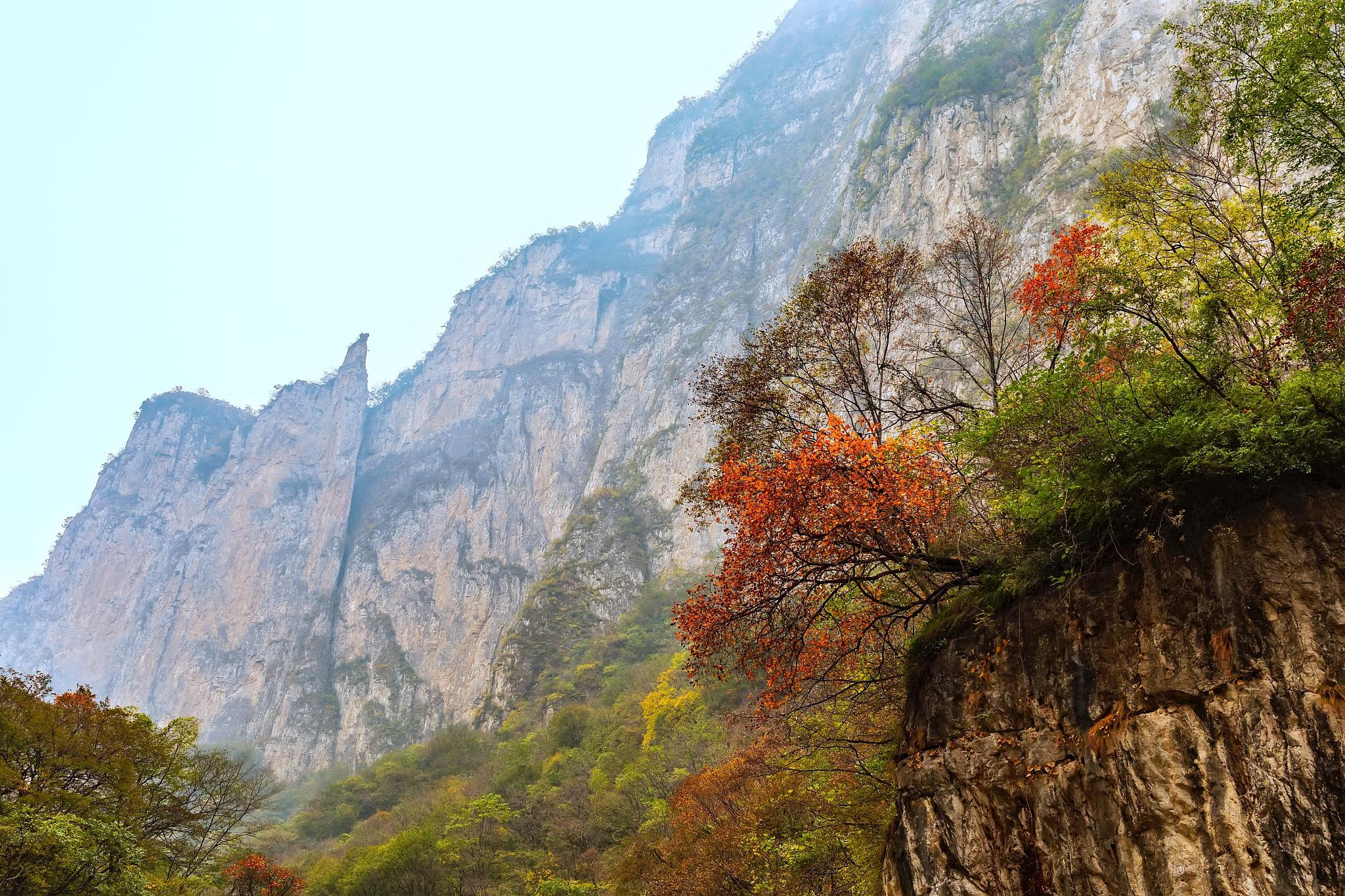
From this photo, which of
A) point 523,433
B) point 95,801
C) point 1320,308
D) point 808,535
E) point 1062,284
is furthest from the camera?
point 523,433

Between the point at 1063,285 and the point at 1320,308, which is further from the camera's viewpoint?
the point at 1063,285

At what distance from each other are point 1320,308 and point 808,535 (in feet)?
15.1

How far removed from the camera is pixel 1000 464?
6.74 metres

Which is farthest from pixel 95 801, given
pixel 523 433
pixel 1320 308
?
pixel 523 433

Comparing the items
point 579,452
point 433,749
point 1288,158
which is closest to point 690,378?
point 579,452

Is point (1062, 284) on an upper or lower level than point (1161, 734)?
upper

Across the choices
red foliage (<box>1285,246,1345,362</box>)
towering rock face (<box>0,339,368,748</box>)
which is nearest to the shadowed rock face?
red foliage (<box>1285,246,1345,362</box>)

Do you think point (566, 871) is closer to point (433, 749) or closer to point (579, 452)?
point (433, 749)

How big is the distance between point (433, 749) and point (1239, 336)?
173 ft

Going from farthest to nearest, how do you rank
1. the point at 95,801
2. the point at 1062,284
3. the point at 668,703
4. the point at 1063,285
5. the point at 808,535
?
1. the point at 668,703
2. the point at 95,801
3. the point at 1062,284
4. the point at 1063,285
5. the point at 808,535

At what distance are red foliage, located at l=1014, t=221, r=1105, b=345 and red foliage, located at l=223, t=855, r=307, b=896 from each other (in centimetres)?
2847

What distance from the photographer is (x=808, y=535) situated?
6754mm

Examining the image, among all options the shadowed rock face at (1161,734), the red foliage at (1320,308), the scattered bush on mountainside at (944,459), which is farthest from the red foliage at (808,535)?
the red foliage at (1320,308)

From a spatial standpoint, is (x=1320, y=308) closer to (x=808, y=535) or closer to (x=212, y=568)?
(x=808, y=535)
